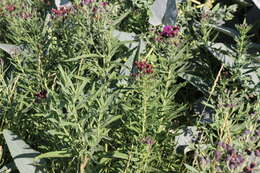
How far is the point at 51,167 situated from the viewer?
176cm

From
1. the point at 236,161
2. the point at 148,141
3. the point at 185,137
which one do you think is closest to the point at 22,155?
the point at 148,141

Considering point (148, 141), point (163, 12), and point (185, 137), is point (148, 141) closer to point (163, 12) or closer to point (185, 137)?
point (185, 137)

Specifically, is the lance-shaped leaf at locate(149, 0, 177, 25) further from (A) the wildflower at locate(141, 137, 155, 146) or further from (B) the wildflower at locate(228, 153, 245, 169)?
(B) the wildflower at locate(228, 153, 245, 169)

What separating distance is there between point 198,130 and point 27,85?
2.81 feet

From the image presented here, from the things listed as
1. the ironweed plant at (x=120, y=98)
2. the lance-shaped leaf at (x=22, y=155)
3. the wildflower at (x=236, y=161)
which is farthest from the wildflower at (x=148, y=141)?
the lance-shaped leaf at (x=22, y=155)

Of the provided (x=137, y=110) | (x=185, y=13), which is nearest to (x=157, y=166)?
(x=137, y=110)

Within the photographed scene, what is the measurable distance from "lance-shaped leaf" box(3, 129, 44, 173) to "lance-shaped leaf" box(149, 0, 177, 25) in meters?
1.14

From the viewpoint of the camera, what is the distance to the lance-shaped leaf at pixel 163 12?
247cm

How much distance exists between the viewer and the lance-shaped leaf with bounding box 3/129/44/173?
168cm

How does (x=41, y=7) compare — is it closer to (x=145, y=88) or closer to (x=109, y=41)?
(x=109, y=41)

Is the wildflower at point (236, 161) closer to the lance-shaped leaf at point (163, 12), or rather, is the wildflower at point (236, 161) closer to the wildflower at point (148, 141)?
the wildflower at point (148, 141)

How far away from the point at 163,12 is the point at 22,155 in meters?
1.28

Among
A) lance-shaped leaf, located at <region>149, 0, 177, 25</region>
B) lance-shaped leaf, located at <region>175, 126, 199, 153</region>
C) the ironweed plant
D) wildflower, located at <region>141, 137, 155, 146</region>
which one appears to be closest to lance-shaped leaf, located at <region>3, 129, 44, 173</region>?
the ironweed plant

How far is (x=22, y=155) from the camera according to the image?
1726mm
